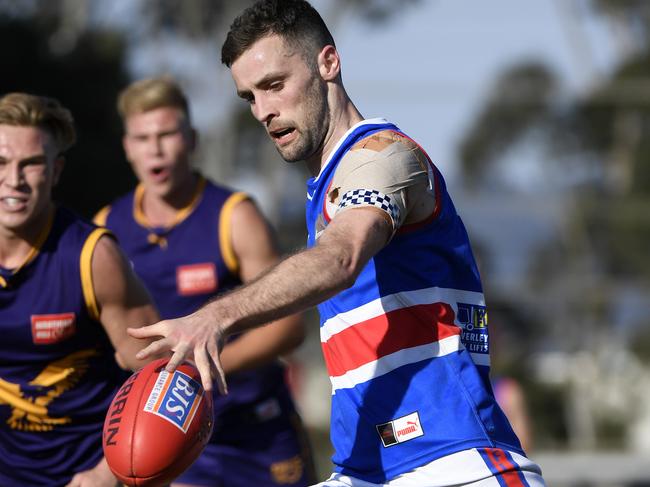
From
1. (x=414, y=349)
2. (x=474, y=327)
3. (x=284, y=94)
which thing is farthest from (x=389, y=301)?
(x=284, y=94)

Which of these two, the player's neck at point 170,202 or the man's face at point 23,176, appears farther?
the player's neck at point 170,202

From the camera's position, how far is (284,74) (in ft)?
13.7

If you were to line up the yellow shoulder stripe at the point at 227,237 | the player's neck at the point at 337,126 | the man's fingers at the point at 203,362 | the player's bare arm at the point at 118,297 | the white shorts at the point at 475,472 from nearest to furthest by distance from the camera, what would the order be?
the man's fingers at the point at 203,362, the white shorts at the point at 475,472, the player's neck at the point at 337,126, the player's bare arm at the point at 118,297, the yellow shoulder stripe at the point at 227,237

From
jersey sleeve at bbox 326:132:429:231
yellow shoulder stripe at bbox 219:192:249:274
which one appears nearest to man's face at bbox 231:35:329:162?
jersey sleeve at bbox 326:132:429:231

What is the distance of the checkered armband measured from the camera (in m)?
3.79

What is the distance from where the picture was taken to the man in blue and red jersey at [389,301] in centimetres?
409

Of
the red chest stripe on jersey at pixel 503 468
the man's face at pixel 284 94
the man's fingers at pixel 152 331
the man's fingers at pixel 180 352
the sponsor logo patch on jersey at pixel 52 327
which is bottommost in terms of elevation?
the red chest stripe on jersey at pixel 503 468

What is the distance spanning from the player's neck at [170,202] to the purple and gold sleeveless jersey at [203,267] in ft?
0.11

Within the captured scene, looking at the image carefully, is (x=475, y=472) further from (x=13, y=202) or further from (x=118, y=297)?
(x=13, y=202)

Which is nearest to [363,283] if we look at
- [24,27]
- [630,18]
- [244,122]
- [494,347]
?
[494,347]

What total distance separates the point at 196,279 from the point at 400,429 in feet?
8.23

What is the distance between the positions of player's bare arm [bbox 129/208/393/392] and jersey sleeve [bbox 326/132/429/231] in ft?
0.18

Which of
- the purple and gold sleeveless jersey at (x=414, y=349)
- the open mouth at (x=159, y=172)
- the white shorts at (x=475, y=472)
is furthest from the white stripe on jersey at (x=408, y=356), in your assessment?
the open mouth at (x=159, y=172)

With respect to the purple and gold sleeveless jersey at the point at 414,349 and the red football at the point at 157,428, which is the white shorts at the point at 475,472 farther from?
the red football at the point at 157,428
